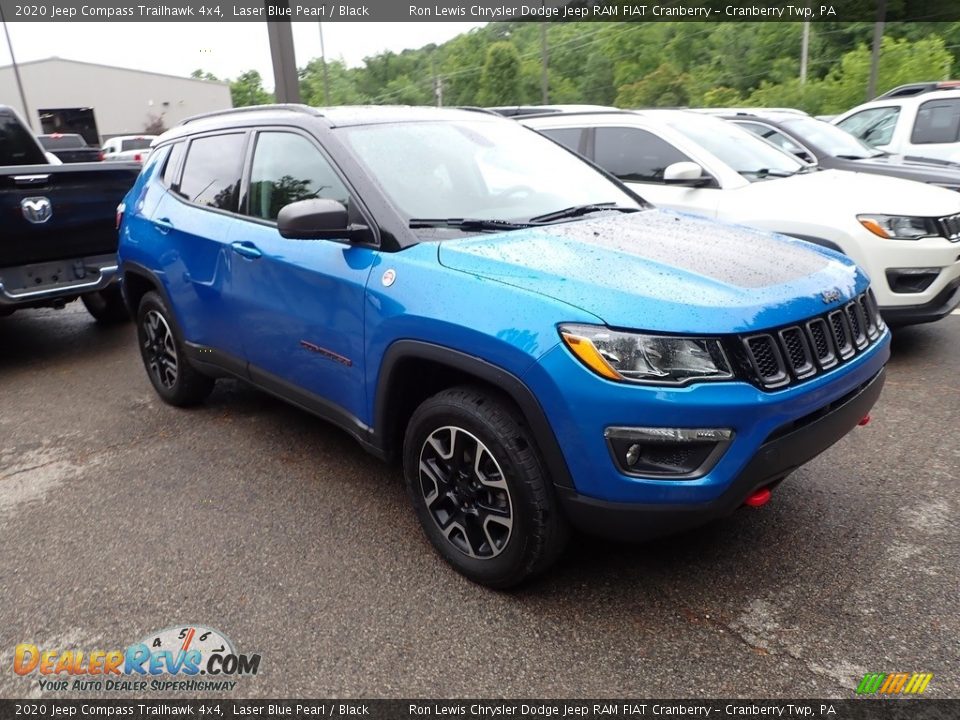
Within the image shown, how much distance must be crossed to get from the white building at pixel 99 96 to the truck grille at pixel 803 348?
49.6 m

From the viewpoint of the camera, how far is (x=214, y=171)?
13.4 ft

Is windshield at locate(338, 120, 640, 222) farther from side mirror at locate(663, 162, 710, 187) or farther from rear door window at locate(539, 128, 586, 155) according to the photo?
rear door window at locate(539, 128, 586, 155)

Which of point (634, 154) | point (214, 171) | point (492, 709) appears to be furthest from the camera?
point (634, 154)

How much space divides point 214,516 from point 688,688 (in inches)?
86.6

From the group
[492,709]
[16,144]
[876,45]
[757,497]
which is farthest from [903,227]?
[876,45]

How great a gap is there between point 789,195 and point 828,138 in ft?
12.1

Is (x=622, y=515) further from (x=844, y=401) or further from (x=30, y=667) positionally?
(x=30, y=667)

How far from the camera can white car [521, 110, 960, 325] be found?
485 centimetres

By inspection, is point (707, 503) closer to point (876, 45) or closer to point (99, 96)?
point (876, 45)

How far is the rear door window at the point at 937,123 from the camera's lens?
365 inches

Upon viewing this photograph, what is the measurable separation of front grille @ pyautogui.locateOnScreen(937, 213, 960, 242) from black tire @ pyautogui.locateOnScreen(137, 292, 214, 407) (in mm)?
4860

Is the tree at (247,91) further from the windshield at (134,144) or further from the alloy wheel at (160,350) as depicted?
the alloy wheel at (160,350)

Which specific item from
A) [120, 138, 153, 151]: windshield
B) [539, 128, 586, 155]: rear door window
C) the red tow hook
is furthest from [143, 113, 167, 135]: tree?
the red tow hook

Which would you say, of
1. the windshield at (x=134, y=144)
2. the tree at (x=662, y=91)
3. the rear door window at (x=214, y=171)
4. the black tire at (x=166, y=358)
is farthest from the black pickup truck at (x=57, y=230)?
the tree at (x=662, y=91)
